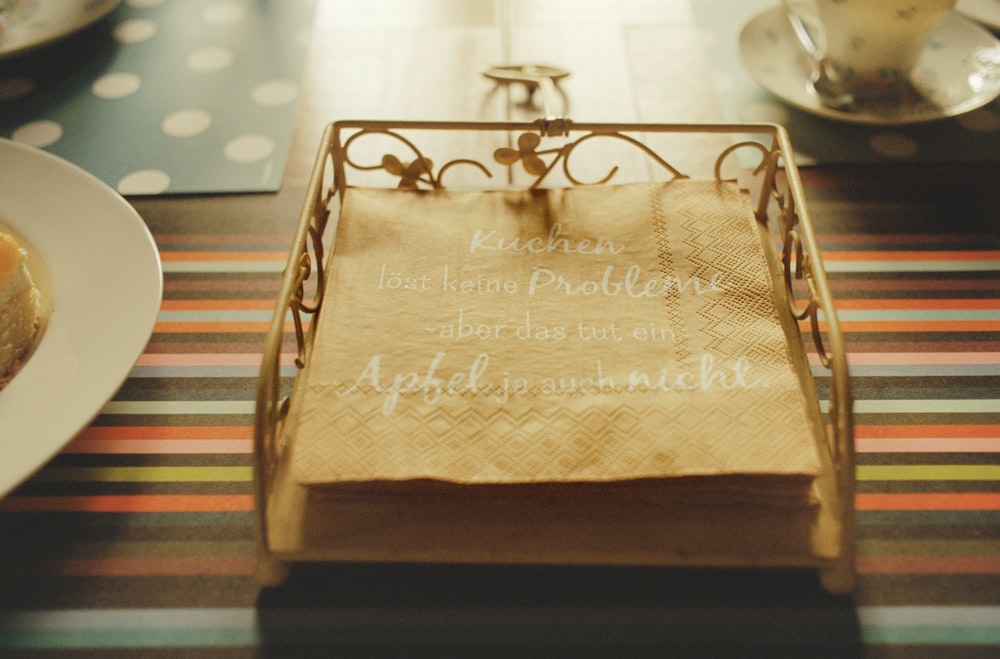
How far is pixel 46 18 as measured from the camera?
0.86 m

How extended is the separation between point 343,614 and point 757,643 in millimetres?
228

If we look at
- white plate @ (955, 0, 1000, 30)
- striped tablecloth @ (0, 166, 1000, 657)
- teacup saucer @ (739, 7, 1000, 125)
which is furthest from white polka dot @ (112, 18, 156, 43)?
white plate @ (955, 0, 1000, 30)

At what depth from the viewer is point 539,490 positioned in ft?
1.41

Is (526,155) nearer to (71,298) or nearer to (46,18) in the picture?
(71,298)

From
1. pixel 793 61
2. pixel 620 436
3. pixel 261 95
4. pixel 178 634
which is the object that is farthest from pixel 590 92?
pixel 178 634

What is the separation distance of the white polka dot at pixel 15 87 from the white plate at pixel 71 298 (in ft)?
0.84

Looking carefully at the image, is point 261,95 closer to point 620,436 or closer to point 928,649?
point 620,436

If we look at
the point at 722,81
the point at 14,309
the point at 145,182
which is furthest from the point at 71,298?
the point at 722,81

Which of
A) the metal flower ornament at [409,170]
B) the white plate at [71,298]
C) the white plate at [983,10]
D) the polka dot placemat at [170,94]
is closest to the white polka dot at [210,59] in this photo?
the polka dot placemat at [170,94]

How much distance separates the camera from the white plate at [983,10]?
0.88 meters

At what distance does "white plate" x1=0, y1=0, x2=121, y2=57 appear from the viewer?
33.0 inches

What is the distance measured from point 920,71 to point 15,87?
960 mm

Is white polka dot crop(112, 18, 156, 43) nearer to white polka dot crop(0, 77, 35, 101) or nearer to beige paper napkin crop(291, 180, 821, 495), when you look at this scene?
white polka dot crop(0, 77, 35, 101)

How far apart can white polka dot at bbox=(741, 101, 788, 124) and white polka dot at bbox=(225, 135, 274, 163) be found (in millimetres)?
480
